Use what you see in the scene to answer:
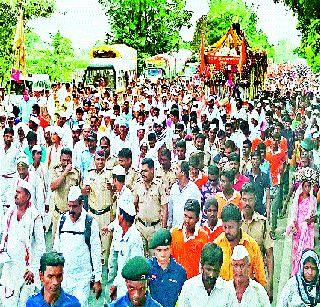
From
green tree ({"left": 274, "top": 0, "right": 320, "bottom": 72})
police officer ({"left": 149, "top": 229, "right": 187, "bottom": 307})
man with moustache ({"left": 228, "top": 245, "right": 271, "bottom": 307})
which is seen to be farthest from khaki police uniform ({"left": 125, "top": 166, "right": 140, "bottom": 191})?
green tree ({"left": 274, "top": 0, "right": 320, "bottom": 72})

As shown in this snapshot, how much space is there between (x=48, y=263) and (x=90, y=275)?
1.40m

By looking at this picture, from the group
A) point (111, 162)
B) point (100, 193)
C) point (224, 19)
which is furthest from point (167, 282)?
point (224, 19)

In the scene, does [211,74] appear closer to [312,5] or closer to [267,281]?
[312,5]

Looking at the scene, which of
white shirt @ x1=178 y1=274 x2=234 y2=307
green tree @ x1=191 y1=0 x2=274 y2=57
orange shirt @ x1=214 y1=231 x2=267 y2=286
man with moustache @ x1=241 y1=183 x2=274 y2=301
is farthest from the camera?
green tree @ x1=191 y1=0 x2=274 y2=57

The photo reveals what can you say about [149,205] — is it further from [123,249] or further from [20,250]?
[20,250]

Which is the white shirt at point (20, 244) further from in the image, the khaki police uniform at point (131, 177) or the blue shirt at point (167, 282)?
the khaki police uniform at point (131, 177)

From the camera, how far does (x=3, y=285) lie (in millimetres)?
6262

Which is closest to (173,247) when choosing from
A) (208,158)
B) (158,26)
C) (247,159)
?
(247,159)

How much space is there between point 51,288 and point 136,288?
1.68ft

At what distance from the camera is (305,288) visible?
5098mm

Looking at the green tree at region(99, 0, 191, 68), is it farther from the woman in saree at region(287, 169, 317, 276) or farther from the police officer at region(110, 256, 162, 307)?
the police officer at region(110, 256, 162, 307)

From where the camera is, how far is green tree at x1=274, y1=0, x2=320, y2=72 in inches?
627

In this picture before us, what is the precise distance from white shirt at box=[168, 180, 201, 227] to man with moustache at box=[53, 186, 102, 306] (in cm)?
128

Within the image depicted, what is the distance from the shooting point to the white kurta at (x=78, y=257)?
19.7ft
